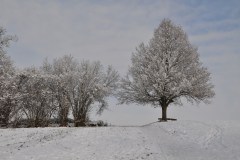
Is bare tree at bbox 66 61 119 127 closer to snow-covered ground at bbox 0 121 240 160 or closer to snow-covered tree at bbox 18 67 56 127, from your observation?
snow-covered tree at bbox 18 67 56 127

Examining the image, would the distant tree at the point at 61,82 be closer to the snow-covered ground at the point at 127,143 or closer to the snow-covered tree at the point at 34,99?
the snow-covered tree at the point at 34,99

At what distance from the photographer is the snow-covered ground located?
2062 centimetres

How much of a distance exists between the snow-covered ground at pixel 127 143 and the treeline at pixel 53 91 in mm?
9194

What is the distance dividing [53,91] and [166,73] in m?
18.2

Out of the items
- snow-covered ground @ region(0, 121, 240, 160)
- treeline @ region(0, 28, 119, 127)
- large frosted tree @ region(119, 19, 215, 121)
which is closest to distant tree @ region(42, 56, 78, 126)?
treeline @ region(0, 28, 119, 127)

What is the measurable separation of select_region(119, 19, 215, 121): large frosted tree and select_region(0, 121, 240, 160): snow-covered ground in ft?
21.6

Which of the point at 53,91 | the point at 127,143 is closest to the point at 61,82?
the point at 53,91

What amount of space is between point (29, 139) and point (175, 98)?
19.2 metres

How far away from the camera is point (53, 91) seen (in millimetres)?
48875

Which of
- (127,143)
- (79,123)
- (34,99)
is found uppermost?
(34,99)

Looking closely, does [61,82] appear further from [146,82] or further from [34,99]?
[146,82]

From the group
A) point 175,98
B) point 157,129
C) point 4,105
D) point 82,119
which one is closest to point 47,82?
point 82,119

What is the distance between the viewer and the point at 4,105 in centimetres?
3638

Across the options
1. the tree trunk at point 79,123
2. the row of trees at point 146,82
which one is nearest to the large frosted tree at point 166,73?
the row of trees at point 146,82
